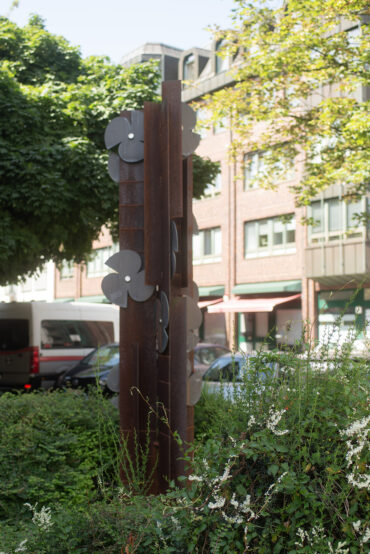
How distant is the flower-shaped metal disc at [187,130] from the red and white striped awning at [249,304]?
88.1ft

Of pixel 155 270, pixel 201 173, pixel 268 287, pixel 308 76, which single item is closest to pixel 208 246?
pixel 268 287

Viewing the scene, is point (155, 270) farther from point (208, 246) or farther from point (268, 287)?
point (208, 246)

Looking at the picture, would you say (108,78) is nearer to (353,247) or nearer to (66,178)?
(66,178)

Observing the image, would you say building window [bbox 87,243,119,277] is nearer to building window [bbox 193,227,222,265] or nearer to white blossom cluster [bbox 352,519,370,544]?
building window [bbox 193,227,222,265]

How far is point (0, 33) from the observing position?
18.0 m

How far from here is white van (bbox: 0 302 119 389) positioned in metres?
18.2

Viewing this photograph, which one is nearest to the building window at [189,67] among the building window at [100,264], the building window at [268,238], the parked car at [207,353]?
the building window at [268,238]

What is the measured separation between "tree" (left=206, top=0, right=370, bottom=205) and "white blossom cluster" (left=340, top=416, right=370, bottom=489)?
10.8 metres

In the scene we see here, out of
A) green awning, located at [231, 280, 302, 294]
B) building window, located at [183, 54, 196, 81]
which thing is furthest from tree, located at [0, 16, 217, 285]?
building window, located at [183, 54, 196, 81]

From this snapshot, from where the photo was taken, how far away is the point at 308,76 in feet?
50.7

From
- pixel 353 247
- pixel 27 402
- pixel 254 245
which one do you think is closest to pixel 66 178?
pixel 27 402

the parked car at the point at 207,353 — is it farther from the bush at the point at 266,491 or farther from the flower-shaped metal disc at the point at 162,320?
the bush at the point at 266,491

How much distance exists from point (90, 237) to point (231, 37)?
5629 mm

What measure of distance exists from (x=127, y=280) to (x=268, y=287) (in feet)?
91.9
